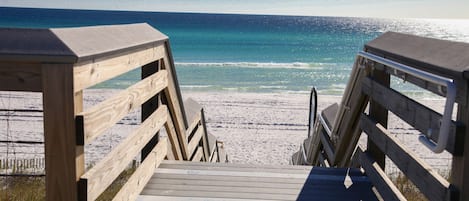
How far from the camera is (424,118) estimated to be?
93.7 inches

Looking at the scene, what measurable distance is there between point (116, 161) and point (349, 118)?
6.96ft

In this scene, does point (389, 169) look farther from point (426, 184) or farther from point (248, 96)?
point (248, 96)

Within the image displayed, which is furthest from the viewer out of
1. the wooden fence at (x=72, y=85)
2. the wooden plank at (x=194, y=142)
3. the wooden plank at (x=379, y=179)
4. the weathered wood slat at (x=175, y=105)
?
the wooden plank at (x=194, y=142)

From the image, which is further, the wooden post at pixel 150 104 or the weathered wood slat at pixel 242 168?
the weathered wood slat at pixel 242 168

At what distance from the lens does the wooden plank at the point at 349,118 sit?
401cm

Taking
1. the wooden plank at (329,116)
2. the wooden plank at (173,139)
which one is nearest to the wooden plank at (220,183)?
the wooden plank at (173,139)

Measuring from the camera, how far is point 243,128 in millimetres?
13922

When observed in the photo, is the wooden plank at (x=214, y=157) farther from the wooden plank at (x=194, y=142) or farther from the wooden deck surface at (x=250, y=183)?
the wooden deck surface at (x=250, y=183)

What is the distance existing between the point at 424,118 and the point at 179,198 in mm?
1629

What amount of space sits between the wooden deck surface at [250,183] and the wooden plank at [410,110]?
2.15ft

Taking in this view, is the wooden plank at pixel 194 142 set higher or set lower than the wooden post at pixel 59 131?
lower

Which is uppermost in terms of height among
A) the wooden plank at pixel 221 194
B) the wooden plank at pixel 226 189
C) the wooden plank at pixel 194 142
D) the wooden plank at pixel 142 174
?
the wooden plank at pixel 142 174

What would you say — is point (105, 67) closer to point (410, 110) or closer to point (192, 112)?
point (410, 110)

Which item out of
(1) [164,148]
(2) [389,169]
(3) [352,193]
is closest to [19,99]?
(2) [389,169]
